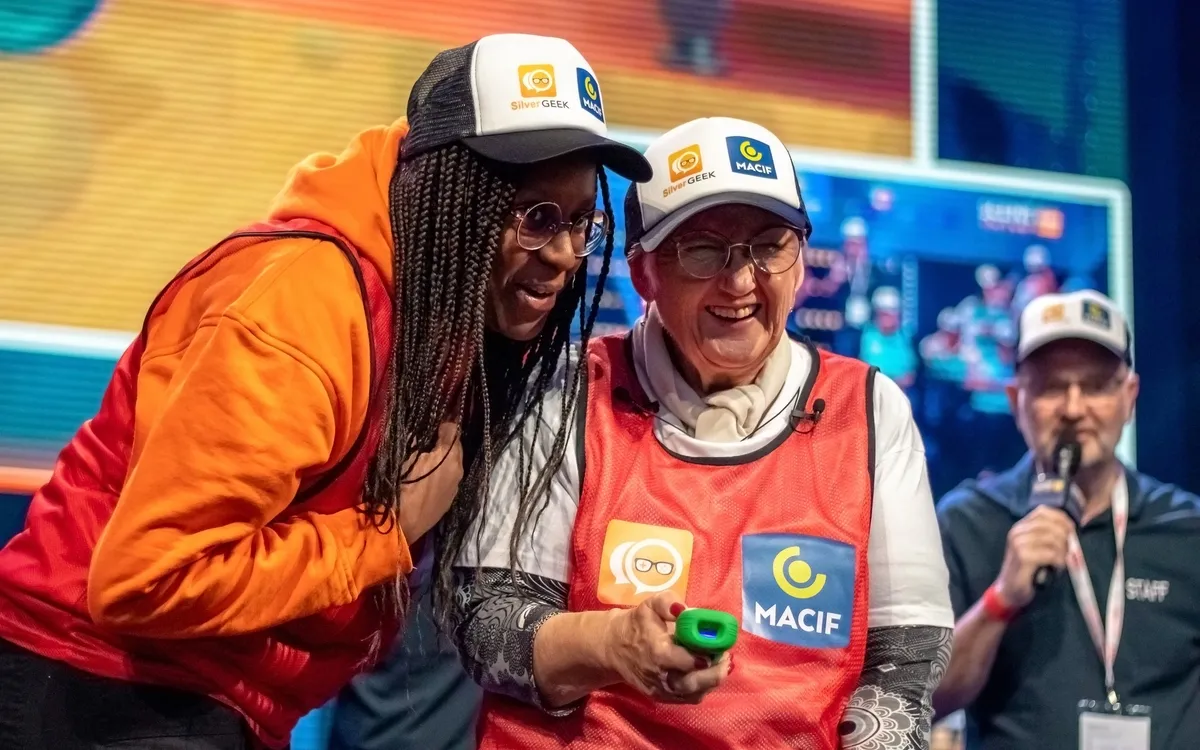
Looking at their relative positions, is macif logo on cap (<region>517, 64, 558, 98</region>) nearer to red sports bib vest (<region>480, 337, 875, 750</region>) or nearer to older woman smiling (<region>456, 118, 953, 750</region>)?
older woman smiling (<region>456, 118, 953, 750</region>)

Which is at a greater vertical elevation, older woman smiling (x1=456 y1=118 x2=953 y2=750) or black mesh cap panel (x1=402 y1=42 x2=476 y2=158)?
black mesh cap panel (x1=402 y1=42 x2=476 y2=158)

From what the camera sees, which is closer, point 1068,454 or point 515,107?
point 515,107

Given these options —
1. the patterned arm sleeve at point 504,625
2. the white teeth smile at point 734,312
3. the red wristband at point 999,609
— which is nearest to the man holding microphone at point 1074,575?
the red wristband at point 999,609

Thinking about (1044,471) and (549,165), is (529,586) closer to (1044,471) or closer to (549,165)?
(549,165)

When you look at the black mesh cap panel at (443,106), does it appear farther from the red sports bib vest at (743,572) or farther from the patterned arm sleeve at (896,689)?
the patterned arm sleeve at (896,689)

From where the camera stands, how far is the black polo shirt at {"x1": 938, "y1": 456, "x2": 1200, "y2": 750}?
2.28 m

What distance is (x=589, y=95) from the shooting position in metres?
1.48

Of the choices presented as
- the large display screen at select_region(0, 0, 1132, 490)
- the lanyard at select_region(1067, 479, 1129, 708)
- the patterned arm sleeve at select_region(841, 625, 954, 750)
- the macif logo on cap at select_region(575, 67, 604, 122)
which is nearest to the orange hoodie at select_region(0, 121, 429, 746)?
the macif logo on cap at select_region(575, 67, 604, 122)

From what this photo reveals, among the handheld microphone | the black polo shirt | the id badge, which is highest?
the handheld microphone

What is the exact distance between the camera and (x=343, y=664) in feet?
4.74

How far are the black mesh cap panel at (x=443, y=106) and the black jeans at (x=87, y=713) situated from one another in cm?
64

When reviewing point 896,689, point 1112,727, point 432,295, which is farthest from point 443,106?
point 1112,727

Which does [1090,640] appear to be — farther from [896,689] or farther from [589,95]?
[589,95]

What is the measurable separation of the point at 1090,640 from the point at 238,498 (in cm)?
166
